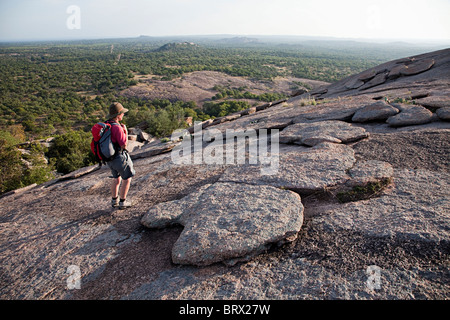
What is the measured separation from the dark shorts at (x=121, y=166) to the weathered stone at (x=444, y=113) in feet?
26.5

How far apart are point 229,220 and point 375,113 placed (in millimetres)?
6400

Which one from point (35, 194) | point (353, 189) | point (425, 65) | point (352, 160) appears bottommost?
point (35, 194)

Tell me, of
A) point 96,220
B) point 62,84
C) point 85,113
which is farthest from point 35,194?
point 62,84

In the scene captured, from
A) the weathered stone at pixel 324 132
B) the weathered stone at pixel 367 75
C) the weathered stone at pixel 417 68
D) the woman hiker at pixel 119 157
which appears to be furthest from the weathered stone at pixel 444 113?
the weathered stone at pixel 367 75

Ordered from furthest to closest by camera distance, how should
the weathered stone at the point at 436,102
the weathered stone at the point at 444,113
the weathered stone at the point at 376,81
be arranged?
the weathered stone at the point at 376,81 → the weathered stone at the point at 436,102 → the weathered stone at the point at 444,113

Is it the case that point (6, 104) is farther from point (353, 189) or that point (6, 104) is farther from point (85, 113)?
point (353, 189)

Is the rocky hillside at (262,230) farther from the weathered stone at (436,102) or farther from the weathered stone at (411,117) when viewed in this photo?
the weathered stone at (436,102)

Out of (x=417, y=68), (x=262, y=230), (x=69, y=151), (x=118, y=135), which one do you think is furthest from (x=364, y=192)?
(x=69, y=151)

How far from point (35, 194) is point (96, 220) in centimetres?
391

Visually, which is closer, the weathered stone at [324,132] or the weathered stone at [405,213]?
the weathered stone at [405,213]

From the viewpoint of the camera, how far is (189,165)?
6.72 meters

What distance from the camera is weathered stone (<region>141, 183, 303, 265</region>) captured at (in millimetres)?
3344

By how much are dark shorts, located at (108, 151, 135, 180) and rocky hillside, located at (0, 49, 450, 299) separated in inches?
27.1

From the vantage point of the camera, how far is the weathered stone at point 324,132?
6422 millimetres
